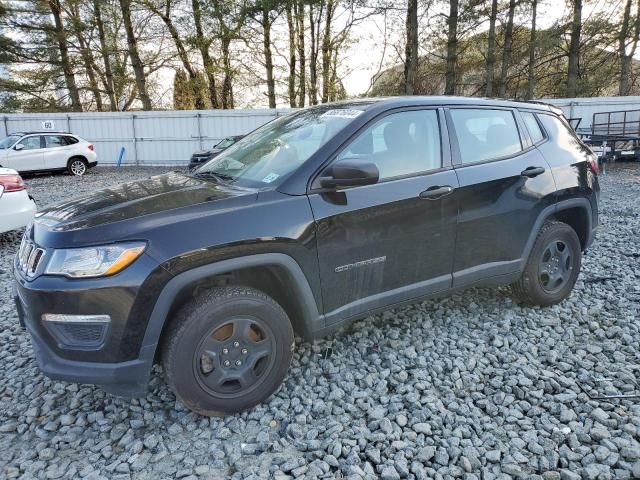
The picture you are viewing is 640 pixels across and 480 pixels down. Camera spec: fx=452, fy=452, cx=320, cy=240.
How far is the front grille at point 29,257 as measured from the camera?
2.23 m

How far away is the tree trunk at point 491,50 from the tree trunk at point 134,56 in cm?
1654

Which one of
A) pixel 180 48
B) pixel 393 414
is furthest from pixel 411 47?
pixel 393 414

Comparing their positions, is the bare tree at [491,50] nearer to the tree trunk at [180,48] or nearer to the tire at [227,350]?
the tree trunk at [180,48]

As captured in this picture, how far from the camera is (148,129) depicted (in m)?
19.0

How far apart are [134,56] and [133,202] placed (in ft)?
74.9

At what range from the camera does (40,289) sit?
215 centimetres

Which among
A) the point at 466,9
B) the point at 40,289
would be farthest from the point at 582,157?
the point at 466,9

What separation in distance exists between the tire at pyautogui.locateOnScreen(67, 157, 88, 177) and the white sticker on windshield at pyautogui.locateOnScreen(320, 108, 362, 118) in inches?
587

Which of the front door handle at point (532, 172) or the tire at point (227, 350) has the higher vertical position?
the front door handle at point (532, 172)

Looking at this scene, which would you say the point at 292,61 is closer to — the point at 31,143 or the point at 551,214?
the point at 31,143

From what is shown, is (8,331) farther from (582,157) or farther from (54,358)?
(582,157)

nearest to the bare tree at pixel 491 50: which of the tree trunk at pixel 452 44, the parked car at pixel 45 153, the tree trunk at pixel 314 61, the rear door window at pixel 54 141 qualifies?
the tree trunk at pixel 452 44

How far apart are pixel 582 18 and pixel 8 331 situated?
77.5 ft

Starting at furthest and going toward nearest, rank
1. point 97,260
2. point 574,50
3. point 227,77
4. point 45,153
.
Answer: point 227,77 < point 574,50 < point 45,153 < point 97,260
